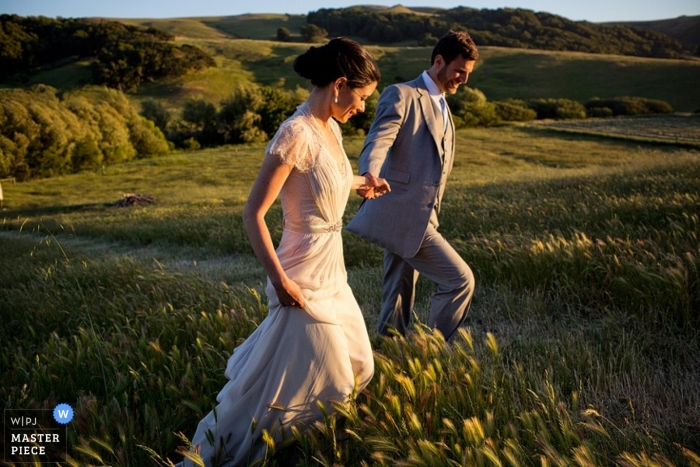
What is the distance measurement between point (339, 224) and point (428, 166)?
1.64 meters

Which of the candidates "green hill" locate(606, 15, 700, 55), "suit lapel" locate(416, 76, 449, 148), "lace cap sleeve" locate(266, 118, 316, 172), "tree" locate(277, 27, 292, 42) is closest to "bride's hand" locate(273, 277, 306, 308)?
"lace cap sleeve" locate(266, 118, 316, 172)

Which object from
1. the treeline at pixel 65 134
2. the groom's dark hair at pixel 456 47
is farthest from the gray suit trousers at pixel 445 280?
the treeline at pixel 65 134

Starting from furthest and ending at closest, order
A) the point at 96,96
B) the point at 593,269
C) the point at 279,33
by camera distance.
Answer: the point at 279,33
the point at 96,96
the point at 593,269

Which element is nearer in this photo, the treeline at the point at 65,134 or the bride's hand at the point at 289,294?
the bride's hand at the point at 289,294

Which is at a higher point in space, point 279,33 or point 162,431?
point 279,33

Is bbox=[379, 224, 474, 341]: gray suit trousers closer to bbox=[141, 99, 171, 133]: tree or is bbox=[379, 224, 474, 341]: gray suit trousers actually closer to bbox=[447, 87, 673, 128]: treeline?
bbox=[141, 99, 171, 133]: tree

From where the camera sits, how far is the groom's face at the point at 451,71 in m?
4.68

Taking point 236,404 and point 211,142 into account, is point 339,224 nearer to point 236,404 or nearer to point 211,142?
point 236,404

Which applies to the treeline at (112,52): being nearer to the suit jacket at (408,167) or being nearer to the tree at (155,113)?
the tree at (155,113)

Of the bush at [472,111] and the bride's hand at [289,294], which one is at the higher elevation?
the bride's hand at [289,294]

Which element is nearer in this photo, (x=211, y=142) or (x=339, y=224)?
(x=339, y=224)

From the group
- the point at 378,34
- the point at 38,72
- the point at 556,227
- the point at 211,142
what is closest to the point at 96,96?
the point at 211,142

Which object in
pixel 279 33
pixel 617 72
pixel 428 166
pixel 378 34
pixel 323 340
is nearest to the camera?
pixel 323 340

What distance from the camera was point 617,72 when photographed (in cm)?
7369
